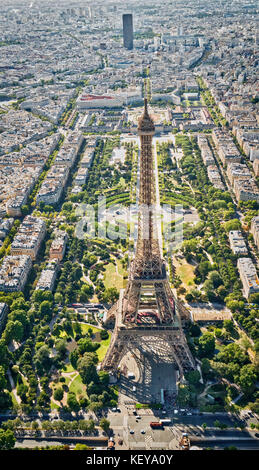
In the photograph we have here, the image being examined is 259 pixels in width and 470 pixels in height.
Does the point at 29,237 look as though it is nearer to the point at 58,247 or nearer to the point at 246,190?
the point at 58,247

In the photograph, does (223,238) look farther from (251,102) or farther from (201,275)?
(251,102)

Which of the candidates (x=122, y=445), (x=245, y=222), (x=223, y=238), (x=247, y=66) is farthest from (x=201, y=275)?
(x=247, y=66)

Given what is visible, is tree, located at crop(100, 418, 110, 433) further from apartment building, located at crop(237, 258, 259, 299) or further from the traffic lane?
apartment building, located at crop(237, 258, 259, 299)

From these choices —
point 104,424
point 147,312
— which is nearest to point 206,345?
point 147,312

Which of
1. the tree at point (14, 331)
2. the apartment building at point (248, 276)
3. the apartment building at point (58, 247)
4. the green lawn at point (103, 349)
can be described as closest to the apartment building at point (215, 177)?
the apartment building at point (248, 276)

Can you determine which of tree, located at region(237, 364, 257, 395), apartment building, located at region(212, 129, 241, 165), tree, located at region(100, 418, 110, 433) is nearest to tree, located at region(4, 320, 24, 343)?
tree, located at region(100, 418, 110, 433)

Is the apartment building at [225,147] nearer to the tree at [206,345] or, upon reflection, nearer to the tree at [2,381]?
the tree at [206,345]
